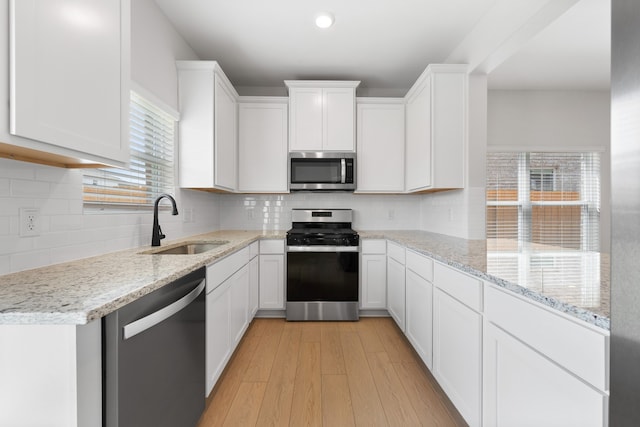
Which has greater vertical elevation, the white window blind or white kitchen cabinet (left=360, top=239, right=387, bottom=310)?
the white window blind

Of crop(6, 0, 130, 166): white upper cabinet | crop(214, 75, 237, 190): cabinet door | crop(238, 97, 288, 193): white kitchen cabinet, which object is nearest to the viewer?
crop(6, 0, 130, 166): white upper cabinet

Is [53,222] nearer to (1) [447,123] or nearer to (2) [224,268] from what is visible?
(2) [224,268]

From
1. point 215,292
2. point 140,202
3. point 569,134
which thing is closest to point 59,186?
point 140,202

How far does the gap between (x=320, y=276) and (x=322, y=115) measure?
168 cm

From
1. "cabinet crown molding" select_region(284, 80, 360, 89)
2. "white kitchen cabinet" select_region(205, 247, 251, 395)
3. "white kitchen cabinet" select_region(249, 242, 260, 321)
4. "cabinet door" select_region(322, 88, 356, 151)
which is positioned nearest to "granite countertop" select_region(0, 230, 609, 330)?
"white kitchen cabinet" select_region(205, 247, 251, 395)

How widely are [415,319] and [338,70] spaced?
254cm

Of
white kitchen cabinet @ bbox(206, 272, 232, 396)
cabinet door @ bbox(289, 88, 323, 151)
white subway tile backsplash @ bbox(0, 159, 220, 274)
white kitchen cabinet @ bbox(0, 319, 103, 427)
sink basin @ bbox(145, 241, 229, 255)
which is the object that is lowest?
white kitchen cabinet @ bbox(206, 272, 232, 396)

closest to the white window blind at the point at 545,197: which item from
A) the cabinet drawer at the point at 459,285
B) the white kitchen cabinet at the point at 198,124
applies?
the cabinet drawer at the point at 459,285

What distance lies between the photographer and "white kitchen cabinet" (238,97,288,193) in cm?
338

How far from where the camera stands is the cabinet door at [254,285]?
287cm

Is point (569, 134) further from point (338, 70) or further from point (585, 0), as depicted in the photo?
point (338, 70)

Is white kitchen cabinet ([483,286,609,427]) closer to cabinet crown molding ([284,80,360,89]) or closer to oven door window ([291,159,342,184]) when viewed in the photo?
oven door window ([291,159,342,184])

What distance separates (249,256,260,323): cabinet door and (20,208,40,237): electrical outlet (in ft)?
5.48

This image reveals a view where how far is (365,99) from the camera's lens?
339cm
